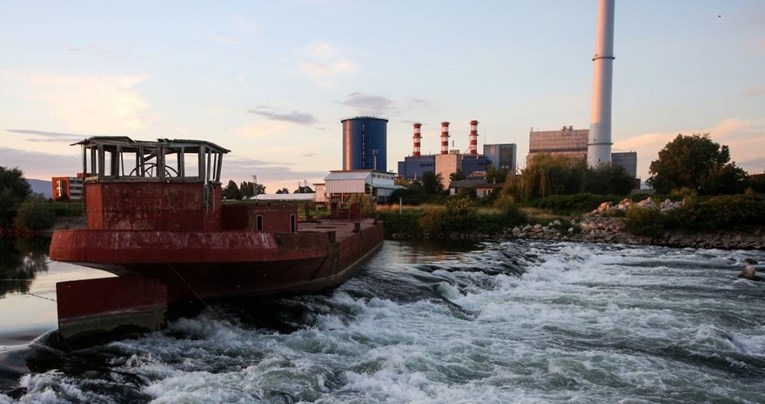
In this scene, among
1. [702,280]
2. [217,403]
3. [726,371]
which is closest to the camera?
[217,403]

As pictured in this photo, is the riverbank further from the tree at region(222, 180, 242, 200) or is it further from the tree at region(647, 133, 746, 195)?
the tree at region(222, 180, 242, 200)

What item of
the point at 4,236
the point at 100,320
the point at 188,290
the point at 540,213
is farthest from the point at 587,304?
the point at 4,236

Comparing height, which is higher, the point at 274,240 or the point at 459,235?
the point at 274,240

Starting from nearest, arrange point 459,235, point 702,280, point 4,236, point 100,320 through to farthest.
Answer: point 100,320 → point 702,280 → point 459,235 → point 4,236

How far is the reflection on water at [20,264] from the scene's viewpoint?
631 inches

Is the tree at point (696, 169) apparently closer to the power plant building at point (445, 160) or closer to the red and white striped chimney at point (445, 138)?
the power plant building at point (445, 160)

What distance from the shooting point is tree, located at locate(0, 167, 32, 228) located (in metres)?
41.4

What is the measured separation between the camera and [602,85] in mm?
60438

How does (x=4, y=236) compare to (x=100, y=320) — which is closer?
(x=100, y=320)

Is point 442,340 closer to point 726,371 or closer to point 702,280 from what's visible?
point 726,371

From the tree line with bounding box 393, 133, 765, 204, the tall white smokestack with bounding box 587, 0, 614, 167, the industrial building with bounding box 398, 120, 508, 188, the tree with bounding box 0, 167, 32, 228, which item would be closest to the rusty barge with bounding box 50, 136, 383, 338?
the tree line with bounding box 393, 133, 765, 204

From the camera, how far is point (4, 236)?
39062mm

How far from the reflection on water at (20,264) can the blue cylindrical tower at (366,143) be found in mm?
69125

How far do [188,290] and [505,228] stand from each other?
29.4 metres
